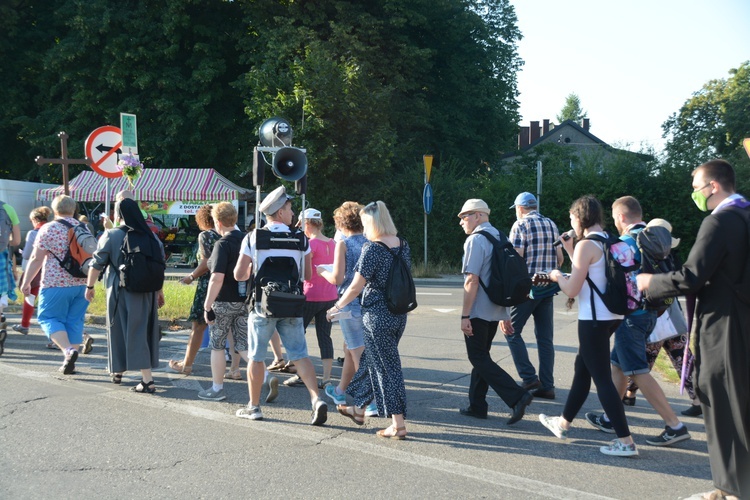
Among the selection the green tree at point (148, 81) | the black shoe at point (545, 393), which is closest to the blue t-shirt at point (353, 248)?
the black shoe at point (545, 393)

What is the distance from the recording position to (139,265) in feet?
24.2

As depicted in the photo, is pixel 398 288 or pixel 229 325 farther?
pixel 229 325

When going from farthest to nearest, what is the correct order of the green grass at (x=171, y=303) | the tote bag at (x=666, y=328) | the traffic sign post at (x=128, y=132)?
1. the green grass at (x=171, y=303)
2. the traffic sign post at (x=128, y=132)
3. the tote bag at (x=666, y=328)

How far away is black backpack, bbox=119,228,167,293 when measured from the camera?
7352mm

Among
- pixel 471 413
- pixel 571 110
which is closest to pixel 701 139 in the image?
pixel 471 413

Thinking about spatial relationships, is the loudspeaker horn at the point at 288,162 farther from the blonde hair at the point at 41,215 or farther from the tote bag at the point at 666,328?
the blonde hair at the point at 41,215

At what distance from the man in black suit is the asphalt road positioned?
561mm

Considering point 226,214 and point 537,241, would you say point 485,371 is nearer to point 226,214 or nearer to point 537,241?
point 537,241

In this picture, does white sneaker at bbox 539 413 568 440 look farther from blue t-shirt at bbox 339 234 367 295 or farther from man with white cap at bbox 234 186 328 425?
blue t-shirt at bbox 339 234 367 295

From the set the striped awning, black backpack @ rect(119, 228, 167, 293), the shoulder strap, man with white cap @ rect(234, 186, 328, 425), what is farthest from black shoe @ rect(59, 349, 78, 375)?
the striped awning

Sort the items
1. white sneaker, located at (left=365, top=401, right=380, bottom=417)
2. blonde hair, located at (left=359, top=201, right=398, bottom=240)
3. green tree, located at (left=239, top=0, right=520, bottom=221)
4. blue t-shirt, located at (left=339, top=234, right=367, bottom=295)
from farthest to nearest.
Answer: green tree, located at (left=239, top=0, right=520, bottom=221) → blue t-shirt, located at (left=339, top=234, right=367, bottom=295) → white sneaker, located at (left=365, top=401, right=380, bottom=417) → blonde hair, located at (left=359, top=201, right=398, bottom=240)

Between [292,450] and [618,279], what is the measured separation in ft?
8.65

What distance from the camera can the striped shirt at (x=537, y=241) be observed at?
761 centimetres

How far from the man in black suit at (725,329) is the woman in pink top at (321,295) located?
416 centimetres
